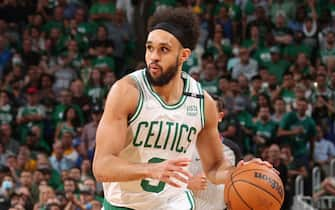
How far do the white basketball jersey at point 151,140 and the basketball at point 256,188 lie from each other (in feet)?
1.27

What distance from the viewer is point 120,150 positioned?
17.6 ft

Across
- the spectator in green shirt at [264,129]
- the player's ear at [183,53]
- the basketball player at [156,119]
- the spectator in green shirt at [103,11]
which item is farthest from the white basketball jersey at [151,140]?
the spectator in green shirt at [103,11]

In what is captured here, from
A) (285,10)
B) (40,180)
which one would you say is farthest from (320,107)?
(40,180)

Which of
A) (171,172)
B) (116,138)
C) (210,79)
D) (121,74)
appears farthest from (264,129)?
(171,172)

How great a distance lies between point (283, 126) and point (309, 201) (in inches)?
56.3

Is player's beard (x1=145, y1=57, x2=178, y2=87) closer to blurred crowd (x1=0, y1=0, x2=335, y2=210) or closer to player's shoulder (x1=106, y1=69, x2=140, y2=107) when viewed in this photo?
player's shoulder (x1=106, y1=69, x2=140, y2=107)

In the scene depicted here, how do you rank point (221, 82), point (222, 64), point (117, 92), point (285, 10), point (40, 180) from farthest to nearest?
1. point (285, 10)
2. point (222, 64)
3. point (221, 82)
4. point (40, 180)
5. point (117, 92)

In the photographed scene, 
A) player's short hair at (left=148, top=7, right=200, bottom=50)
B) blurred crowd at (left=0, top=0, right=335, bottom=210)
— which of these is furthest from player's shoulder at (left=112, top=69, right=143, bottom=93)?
blurred crowd at (left=0, top=0, right=335, bottom=210)

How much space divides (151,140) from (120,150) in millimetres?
253

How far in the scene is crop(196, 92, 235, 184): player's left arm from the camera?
19.4 feet

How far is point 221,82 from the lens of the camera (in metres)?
14.0

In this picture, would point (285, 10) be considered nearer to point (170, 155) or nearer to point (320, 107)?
point (320, 107)

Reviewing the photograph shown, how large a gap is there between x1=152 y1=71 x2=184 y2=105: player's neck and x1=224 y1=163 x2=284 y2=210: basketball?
631 mm

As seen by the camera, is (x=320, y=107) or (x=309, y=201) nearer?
(x=309, y=201)
